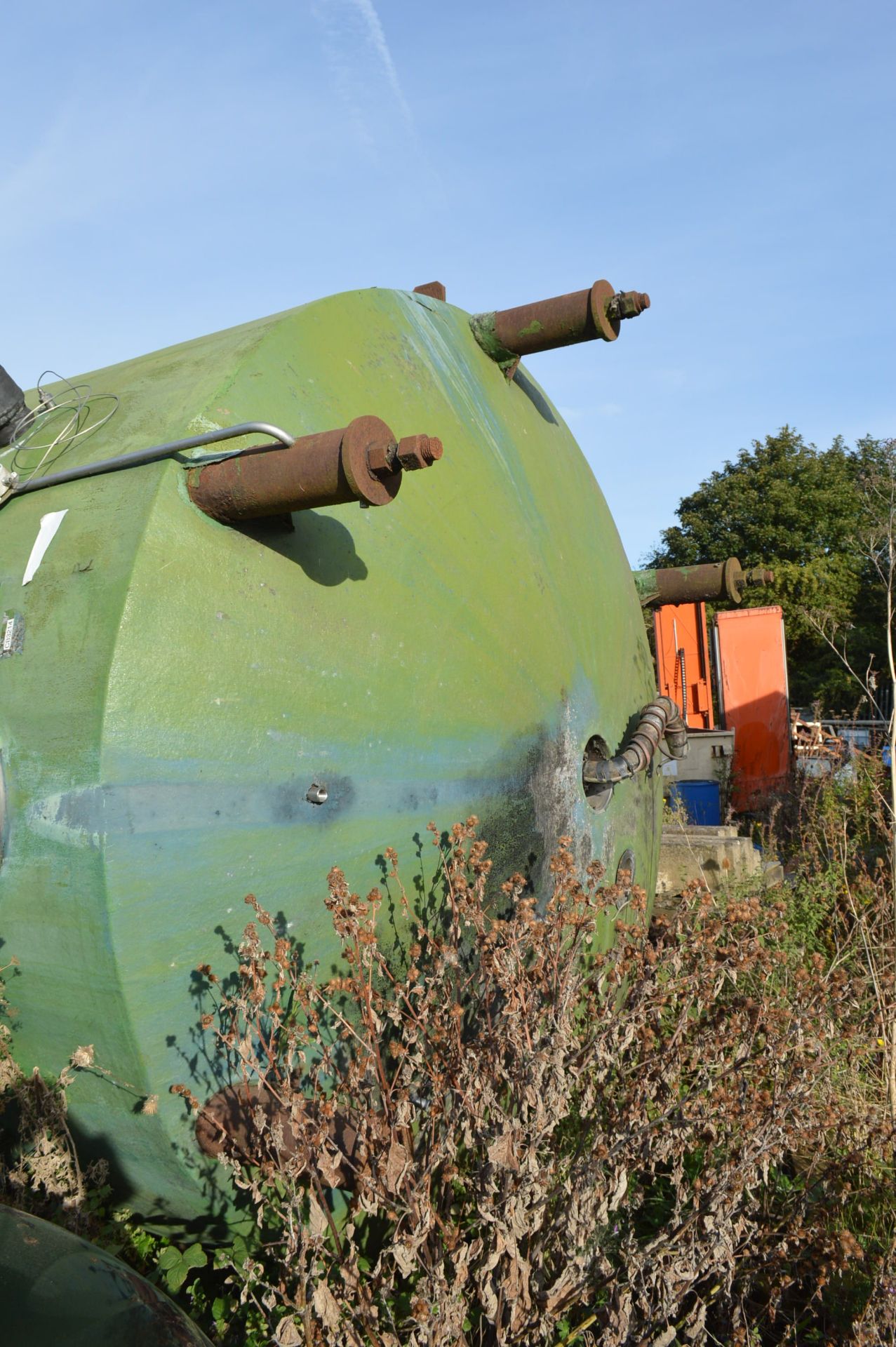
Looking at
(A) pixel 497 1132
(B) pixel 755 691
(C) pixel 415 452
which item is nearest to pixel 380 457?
(C) pixel 415 452

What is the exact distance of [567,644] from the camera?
3258 mm

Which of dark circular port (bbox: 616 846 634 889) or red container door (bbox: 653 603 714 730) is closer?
dark circular port (bbox: 616 846 634 889)

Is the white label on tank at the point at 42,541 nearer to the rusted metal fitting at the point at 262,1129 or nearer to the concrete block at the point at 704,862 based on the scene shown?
the rusted metal fitting at the point at 262,1129

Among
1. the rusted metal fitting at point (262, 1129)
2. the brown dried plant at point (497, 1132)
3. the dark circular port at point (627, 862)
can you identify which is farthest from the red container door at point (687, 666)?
the rusted metal fitting at point (262, 1129)

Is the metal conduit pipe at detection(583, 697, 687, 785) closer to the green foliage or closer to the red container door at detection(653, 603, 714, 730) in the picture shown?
the green foliage

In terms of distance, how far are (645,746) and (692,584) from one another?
1656 mm

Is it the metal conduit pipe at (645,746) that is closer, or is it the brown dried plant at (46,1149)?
the brown dried plant at (46,1149)

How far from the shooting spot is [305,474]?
200 centimetres

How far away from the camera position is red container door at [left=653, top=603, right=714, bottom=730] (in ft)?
25.7

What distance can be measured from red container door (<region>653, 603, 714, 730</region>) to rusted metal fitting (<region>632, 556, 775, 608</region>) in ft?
9.24

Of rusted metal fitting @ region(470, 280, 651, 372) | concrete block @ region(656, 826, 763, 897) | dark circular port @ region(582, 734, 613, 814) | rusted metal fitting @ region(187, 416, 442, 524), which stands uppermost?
rusted metal fitting @ region(470, 280, 651, 372)

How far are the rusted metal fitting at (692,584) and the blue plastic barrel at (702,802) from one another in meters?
5.95

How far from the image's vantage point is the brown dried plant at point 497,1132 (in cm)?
200

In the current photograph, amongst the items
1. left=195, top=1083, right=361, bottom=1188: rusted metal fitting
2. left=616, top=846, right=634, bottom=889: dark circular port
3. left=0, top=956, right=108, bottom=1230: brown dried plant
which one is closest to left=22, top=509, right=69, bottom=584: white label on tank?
left=0, top=956, right=108, bottom=1230: brown dried plant
